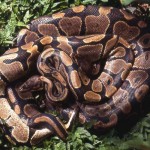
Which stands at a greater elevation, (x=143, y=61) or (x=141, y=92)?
(x=143, y=61)

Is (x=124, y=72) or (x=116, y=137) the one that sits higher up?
(x=124, y=72)

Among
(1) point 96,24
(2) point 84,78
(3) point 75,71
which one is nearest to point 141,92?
(2) point 84,78

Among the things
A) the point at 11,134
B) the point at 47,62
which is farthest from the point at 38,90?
the point at 11,134

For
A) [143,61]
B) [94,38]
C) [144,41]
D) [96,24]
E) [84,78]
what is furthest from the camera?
[96,24]

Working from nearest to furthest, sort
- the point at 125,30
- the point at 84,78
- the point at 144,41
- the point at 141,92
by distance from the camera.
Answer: the point at 141,92 < the point at 84,78 < the point at 144,41 < the point at 125,30

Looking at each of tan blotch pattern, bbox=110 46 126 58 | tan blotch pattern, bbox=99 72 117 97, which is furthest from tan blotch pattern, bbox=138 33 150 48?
tan blotch pattern, bbox=99 72 117 97

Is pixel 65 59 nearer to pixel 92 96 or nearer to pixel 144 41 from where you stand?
pixel 92 96

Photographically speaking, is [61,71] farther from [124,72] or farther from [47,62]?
[124,72]

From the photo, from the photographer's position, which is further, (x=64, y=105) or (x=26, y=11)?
(x=26, y=11)
